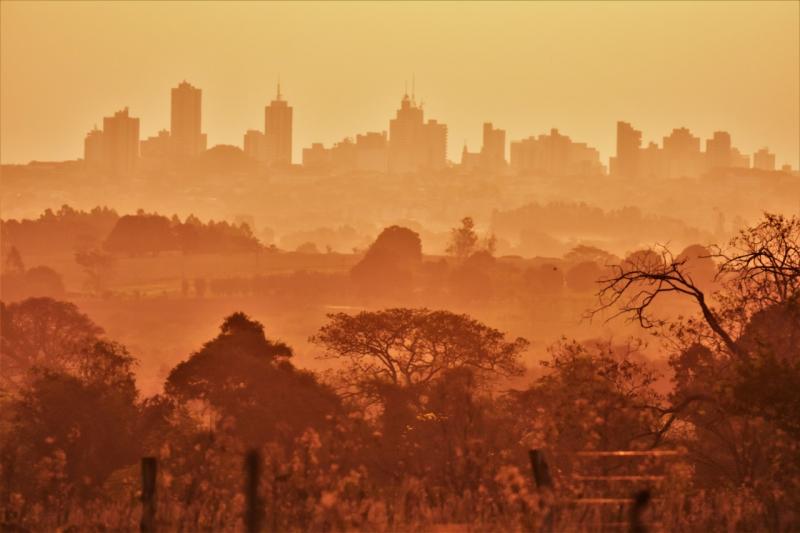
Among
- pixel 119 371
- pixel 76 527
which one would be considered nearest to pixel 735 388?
pixel 76 527

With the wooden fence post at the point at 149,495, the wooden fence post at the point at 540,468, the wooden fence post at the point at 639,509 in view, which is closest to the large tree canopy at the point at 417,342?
the wooden fence post at the point at 540,468

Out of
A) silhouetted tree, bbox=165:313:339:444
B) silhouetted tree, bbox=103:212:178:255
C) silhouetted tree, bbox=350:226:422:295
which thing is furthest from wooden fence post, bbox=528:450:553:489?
silhouetted tree, bbox=103:212:178:255

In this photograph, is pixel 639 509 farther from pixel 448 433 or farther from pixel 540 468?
pixel 448 433

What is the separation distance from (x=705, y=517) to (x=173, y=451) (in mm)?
14241

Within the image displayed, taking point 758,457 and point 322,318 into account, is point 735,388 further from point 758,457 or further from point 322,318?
point 322,318

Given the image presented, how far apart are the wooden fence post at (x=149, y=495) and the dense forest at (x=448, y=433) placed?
142cm

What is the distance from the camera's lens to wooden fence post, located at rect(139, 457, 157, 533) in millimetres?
17984

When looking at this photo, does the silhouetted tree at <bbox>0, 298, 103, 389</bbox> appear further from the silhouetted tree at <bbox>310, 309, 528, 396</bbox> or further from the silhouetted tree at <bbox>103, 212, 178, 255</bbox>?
the silhouetted tree at <bbox>103, 212, 178, 255</bbox>

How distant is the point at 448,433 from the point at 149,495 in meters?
12.8

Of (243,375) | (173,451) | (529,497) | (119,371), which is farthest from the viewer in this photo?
(119,371)

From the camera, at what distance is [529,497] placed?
61.9ft

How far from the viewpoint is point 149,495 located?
1820cm

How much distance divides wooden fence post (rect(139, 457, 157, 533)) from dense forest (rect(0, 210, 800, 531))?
142 centimetres

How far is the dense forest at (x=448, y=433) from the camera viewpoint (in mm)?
20547
